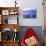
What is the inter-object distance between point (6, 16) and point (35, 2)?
1014 millimetres

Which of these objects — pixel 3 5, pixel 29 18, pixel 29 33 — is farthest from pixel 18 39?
pixel 3 5

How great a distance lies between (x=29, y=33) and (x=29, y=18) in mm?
485

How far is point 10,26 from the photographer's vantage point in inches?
181

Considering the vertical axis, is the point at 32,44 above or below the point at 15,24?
below

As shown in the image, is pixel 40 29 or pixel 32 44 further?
pixel 40 29

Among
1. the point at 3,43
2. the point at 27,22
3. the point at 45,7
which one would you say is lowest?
the point at 3,43

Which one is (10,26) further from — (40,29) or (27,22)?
(40,29)

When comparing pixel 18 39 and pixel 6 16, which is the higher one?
pixel 6 16

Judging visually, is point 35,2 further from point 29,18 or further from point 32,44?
point 32,44

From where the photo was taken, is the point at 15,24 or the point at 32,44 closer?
the point at 32,44

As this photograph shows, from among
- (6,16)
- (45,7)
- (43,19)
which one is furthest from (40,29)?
(6,16)

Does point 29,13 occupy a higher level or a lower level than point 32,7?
lower

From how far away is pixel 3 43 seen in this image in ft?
14.9

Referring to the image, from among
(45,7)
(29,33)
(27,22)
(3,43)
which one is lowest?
(3,43)
